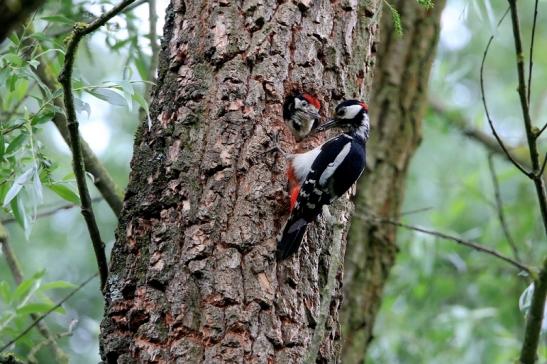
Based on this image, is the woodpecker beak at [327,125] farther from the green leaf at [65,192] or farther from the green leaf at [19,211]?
the green leaf at [19,211]

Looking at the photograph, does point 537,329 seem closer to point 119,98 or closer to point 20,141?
point 119,98

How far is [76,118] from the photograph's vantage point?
2.51 metres

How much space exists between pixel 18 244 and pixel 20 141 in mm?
6039

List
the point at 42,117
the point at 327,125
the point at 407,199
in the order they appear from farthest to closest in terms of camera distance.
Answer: the point at 407,199
the point at 327,125
the point at 42,117

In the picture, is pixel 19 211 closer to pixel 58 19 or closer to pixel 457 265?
pixel 58 19

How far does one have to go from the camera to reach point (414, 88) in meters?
4.94

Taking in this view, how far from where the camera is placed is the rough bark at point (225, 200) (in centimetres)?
258

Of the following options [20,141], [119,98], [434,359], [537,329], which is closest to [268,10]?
[119,98]

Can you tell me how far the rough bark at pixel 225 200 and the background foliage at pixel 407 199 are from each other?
271mm

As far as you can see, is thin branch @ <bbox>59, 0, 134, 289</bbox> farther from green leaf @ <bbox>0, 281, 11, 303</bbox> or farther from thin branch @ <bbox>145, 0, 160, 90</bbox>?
thin branch @ <bbox>145, 0, 160, 90</bbox>

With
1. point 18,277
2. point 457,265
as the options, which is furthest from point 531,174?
point 457,265

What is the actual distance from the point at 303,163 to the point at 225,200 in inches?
20.4

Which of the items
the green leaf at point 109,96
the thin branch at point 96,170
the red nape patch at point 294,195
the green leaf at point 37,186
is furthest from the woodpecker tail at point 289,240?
the thin branch at point 96,170

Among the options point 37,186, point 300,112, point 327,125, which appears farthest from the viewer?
point 327,125
